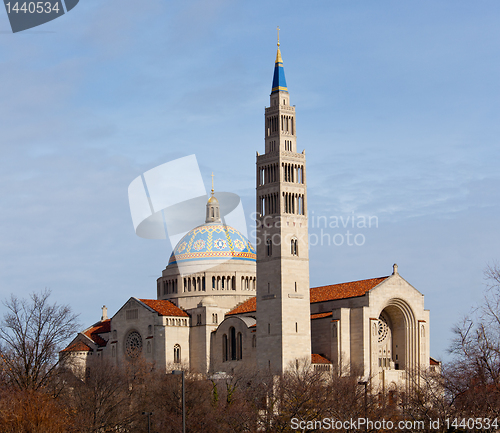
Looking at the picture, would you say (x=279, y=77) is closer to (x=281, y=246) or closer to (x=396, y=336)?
(x=281, y=246)

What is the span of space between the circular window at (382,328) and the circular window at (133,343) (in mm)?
25192

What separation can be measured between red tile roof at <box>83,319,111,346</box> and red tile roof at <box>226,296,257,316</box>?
16.7 meters

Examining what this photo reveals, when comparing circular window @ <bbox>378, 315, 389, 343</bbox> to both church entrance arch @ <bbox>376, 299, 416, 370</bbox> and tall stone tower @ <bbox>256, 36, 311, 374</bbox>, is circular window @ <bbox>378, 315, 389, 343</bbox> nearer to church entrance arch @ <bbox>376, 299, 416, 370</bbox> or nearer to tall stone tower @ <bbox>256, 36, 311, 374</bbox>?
church entrance arch @ <bbox>376, 299, 416, 370</bbox>

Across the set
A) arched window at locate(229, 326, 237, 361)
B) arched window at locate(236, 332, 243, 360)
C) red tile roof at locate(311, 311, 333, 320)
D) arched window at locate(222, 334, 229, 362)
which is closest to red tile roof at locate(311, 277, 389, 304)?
red tile roof at locate(311, 311, 333, 320)

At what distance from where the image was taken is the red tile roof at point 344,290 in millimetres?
85500

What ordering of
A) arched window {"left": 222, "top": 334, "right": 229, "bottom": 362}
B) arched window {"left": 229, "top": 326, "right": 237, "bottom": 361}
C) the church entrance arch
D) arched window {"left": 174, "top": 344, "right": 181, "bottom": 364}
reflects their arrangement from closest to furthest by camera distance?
1. the church entrance arch
2. arched window {"left": 229, "top": 326, "right": 237, "bottom": 361}
3. arched window {"left": 222, "top": 334, "right": 229, "bottom": 362}
4. arched window {"left": 174, "top": 344, "right": 181, "bottom": 364}

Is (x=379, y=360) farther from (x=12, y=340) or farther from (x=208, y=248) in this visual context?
(x=12, y=340)

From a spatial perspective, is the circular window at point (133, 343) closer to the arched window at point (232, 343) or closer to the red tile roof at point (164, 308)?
the red tile roof at point (164, 308)

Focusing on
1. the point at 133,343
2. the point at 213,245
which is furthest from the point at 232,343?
the point at 213,245

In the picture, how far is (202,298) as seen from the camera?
329 feet

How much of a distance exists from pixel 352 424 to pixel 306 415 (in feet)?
11.4

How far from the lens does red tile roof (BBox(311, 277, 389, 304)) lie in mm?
85500

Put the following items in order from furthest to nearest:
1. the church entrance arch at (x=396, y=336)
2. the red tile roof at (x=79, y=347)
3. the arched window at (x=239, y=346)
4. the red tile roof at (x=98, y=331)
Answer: the red tile roof at (x=98, y=331) < the red tile roof at (x=79, y=347) < the arched window at (x=239, y=346) < the church entrance arch at (x=396, y=336)

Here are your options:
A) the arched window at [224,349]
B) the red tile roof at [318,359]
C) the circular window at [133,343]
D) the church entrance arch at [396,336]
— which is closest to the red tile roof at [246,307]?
the arched window at [224,349]
